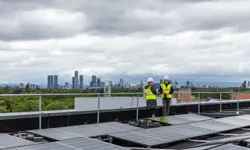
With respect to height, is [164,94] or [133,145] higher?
[164,94]

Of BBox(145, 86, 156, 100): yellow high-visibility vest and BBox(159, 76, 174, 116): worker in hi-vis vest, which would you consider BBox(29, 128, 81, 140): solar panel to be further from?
BBox(159, 76, 174, 116): worker in hi-vis vest

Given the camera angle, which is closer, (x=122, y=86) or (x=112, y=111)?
(x=112, y=111)

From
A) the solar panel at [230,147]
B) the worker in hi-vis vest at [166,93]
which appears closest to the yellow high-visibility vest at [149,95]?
the worker in hi-vis vest at [166,93]

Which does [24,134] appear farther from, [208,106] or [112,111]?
[208,106]

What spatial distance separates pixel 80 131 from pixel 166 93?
7.13 metres

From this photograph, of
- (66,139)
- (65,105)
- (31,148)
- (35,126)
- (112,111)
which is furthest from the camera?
(65,105)

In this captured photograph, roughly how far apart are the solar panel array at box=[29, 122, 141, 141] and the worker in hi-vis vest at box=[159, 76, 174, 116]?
527 cm

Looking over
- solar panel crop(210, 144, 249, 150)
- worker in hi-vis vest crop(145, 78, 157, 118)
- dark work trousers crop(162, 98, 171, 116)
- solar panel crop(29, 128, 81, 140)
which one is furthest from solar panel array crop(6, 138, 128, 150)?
dark work trousers crop(162, 98, 171, 116)

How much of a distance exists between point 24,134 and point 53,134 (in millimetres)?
857

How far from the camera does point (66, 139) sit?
900 centimetres

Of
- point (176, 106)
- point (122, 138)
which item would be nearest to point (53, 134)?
point (122, 138)

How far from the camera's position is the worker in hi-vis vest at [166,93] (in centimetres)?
1695

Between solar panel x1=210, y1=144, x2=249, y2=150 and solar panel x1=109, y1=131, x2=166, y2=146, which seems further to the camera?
solar panel x1=109, y1=131, x2=166, y2=146

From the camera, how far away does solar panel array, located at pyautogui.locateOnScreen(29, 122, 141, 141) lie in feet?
31.6
